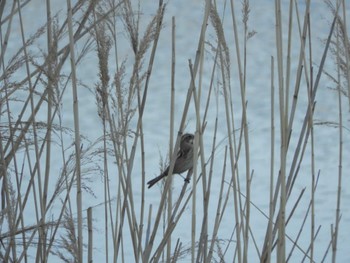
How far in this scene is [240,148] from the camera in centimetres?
269

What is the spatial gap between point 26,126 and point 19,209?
0.33m

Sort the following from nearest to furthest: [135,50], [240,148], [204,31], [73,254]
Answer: [204,31]
[73,254]
[135,50]
[240,148]

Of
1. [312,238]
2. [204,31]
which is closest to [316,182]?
[312,238]

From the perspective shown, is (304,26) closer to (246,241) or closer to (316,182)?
(316,182)

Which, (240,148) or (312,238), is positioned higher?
(240,148)

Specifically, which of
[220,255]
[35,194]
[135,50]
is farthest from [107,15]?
[220,255]

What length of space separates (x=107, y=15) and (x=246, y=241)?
1061mm

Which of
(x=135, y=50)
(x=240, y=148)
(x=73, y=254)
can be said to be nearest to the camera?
(x=73, y=254)

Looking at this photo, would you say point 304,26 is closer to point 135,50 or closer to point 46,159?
point 135,50

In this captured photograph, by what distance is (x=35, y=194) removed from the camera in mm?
2475

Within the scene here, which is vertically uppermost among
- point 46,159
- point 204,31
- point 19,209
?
point 204,31

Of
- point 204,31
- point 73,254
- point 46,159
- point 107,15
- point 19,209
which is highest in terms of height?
point 107,15

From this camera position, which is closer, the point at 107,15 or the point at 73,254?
the point at 73,254

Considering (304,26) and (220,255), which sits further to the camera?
(220,255)
